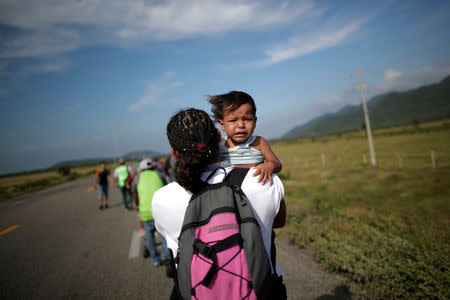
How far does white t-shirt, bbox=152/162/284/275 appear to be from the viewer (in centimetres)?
127

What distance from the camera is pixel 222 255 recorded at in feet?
3.49

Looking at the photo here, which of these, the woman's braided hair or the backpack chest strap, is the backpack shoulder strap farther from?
the backpack chest strap

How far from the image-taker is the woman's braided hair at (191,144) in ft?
4.02

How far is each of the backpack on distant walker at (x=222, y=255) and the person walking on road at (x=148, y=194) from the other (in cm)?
288

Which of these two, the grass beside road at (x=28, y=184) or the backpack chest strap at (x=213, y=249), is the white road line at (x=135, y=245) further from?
the grass beside road at (x=28, y=184)

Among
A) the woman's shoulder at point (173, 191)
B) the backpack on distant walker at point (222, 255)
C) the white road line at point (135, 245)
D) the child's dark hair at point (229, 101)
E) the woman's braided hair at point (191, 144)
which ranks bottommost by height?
the white road line at point (135, 245)

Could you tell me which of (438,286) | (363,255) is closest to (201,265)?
(438,286)

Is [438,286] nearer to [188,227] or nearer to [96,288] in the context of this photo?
[188,227]

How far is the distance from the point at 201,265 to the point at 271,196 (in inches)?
20.2

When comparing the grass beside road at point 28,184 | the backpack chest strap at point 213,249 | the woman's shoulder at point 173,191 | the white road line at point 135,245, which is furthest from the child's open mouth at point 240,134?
the grass beside road at point 28,184

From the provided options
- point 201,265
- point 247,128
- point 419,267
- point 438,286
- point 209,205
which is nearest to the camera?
point 201,265

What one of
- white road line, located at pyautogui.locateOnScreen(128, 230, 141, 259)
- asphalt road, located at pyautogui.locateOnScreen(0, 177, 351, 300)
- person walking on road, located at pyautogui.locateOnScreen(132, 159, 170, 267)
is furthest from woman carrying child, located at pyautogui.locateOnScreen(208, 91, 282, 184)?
white road line, located at pyautogui.locateOnScreen(128, 230, 141, 259)

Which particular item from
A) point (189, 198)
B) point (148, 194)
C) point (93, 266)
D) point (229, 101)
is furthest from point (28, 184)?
point (189, 198)

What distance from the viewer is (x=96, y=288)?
11.5 ft
